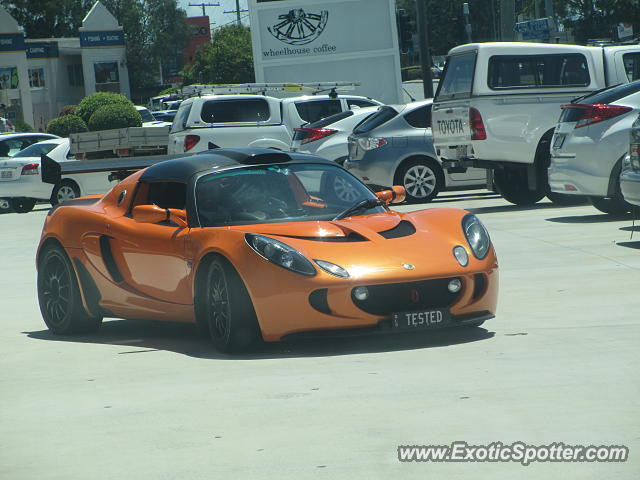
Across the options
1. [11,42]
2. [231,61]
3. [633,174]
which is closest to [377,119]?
[633,174]

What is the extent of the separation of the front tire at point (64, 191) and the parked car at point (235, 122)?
2.24 m

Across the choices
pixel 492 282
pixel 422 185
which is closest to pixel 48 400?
pixel 492 282

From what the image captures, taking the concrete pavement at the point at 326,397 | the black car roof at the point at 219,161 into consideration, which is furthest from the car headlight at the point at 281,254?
the black car roof at the point at 219,161

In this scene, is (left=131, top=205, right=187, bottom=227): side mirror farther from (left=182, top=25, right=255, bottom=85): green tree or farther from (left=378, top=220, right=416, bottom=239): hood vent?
(left=182, top=25, right=255, bottom=85): green tree

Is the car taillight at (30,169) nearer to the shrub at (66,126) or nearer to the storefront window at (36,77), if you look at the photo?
the shrub at (66,126)

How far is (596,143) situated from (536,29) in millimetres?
15693

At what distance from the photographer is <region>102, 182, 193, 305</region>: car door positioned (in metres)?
8.08

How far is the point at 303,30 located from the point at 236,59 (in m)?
30.1

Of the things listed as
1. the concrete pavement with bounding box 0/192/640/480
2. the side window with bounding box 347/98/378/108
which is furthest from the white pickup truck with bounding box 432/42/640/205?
the side window with bounding box 347/98/378/108

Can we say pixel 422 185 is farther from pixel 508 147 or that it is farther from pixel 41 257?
pixel 41 257

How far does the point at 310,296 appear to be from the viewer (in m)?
7.30

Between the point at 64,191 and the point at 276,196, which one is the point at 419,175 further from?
the point at 276,196

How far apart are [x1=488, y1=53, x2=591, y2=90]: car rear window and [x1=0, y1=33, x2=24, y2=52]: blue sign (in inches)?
2596

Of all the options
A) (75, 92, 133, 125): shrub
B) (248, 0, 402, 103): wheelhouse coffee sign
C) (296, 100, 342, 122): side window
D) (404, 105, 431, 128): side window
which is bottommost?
(404, 105, 431, 128): side window
